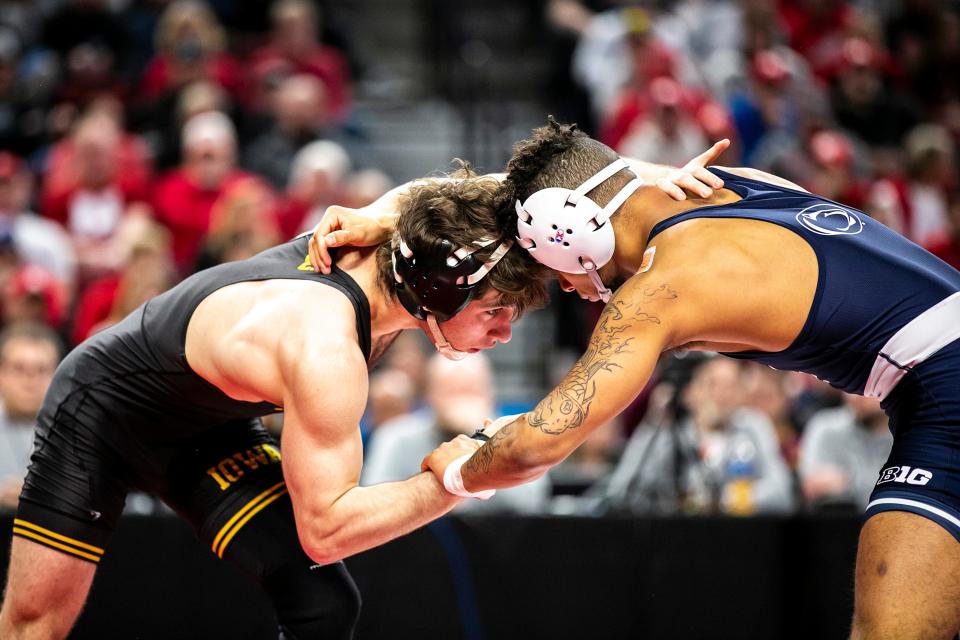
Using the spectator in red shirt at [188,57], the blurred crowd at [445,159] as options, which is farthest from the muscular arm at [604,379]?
the spectator in red shirt at [188,57]

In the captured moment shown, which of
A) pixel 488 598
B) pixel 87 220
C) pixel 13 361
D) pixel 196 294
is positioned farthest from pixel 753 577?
pixel 87 220

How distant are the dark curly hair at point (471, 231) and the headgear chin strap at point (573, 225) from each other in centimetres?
14

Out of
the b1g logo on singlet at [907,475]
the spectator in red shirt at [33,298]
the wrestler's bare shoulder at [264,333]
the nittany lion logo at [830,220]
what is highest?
the nittany lion logo at [830,220]

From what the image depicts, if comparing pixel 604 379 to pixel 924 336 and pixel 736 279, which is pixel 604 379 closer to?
pixel 736 279

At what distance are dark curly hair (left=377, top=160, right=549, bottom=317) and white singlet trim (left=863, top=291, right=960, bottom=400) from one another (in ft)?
3.59

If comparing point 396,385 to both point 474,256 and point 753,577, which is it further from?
point 474,256

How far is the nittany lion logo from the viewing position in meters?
3.61

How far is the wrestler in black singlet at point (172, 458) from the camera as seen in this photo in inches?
158

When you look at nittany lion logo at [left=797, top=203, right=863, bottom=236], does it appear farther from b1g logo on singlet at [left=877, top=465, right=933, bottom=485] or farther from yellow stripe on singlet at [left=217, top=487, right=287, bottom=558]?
yellow stripe on singlet at [left=217, top=487, right=287, bottom=558]

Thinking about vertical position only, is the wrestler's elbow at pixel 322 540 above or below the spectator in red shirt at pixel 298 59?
below

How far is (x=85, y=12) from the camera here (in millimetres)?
10656

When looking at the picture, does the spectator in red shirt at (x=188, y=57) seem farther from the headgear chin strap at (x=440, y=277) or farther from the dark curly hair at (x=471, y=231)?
the headgear chin strap at (x=440, y=277)

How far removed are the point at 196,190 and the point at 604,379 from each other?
6.03 metres

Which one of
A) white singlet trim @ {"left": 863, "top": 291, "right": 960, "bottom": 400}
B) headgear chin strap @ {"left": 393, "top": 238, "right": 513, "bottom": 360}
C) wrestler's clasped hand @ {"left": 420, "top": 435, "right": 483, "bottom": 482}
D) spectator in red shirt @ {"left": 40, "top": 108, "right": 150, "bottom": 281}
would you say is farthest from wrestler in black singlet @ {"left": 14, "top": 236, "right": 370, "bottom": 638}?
spectator in red shirt @ {"left": 40, "top": 108, "right": 150, "bottom": 281}
